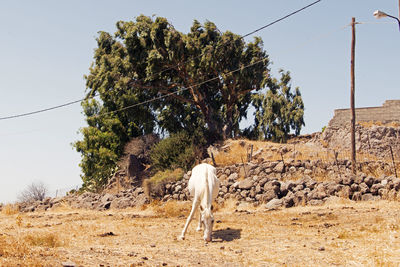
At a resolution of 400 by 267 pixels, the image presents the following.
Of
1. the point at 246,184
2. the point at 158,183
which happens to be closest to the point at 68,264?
the point at 246,184

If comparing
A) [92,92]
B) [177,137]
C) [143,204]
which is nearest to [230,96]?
[177,137]

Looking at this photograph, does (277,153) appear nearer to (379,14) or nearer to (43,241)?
(379,14)

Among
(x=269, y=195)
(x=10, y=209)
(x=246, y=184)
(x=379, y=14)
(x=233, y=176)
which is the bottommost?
(x=10, y=209)

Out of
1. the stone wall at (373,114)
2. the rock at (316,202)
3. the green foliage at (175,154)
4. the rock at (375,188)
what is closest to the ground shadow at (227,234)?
the rock at (316,202)

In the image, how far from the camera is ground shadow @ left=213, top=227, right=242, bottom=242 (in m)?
14.1

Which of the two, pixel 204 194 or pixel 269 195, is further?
pixel 269 195

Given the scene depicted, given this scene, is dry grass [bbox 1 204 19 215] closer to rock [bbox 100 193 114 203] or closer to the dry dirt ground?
rock [bbox 100 193 114 203]

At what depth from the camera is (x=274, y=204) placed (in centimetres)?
2195

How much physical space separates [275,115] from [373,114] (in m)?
8.80

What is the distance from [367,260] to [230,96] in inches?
1183

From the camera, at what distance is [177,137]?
34.1 metres

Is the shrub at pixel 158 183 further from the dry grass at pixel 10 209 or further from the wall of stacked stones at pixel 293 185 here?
the dry grass at pixel 10 209

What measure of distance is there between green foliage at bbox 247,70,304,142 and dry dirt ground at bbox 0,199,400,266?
2318 centimetres

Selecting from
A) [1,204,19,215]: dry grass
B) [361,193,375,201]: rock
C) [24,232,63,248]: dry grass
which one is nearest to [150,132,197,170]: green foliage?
[1,204,19,215]: dry grass
